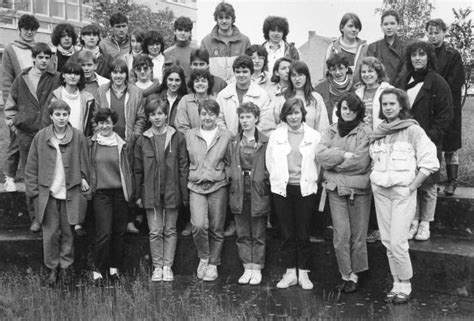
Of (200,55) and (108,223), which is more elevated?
(200,55)

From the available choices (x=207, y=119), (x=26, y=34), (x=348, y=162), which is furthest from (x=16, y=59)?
(x=348, y=162)

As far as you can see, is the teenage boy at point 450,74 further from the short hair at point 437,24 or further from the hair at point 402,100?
the hair at point 402,100

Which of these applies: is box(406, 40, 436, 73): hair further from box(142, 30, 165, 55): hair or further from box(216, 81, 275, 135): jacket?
box(142, 30, 165, 55): hair

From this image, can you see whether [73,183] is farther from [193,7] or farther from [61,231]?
[193,7]

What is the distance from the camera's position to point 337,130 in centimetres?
684

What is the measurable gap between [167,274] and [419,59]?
363 cm

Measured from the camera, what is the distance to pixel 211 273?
738cm

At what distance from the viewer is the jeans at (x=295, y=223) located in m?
6.85

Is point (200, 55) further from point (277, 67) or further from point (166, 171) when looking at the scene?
point (166, 171)

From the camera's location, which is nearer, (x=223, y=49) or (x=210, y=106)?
(x=210, y=106)

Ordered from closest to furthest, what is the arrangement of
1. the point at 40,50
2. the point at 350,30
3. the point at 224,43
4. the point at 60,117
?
the point at 60,117, the point at 40,50, the point at 350,30, the point at 224,43

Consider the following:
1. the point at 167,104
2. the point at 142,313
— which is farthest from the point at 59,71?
the point at 142,313

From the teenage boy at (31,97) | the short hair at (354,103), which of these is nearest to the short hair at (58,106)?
the teenage boy at (31,97)

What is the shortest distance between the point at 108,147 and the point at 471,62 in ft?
22.0
